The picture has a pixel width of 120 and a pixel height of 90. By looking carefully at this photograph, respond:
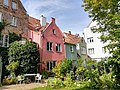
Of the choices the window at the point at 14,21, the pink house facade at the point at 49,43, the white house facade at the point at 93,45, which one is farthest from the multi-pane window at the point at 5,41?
the white house facade at the point at 93,45

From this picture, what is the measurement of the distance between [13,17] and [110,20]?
19872mm

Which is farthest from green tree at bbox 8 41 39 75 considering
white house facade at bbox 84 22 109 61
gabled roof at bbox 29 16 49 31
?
white house facade at bbox 84 22 109 61

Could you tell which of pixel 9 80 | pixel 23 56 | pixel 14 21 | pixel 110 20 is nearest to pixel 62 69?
pixel 23 56

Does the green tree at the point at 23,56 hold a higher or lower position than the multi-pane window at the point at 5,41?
lower

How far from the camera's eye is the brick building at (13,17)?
1158 inches

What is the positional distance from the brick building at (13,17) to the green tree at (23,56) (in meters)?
2.89

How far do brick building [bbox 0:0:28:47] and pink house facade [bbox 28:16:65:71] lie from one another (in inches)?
87.2

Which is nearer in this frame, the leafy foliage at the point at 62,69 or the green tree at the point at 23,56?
the green tree at the point at 23,56

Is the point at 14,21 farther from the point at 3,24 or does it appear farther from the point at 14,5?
the point at 3,24

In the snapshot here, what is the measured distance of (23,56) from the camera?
87.4 feet

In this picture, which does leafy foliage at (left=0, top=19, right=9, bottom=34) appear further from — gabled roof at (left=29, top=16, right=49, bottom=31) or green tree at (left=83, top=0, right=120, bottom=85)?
green tree at (left=83, top=0, right=120, bottom=85)

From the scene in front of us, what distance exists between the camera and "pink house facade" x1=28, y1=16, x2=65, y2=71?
3350 cm

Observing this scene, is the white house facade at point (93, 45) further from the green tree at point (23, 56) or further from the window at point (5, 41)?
the window at point (5, 41)

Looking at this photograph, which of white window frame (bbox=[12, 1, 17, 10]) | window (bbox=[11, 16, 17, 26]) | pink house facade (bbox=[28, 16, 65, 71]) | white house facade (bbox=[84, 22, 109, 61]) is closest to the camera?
window (bbox=[11, 16, 17, 26])
